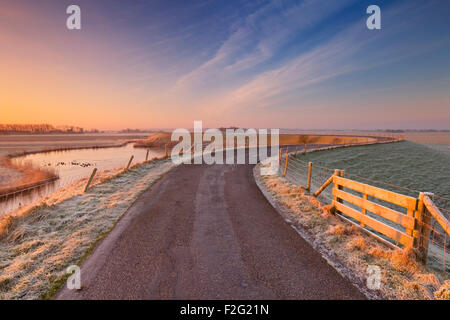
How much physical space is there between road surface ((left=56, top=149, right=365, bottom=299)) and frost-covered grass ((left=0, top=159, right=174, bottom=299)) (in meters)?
0.45

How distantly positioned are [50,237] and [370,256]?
8.26m

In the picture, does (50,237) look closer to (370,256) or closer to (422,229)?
(370,256)

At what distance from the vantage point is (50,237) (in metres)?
5.56

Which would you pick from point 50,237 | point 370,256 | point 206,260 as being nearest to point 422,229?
point 370,256

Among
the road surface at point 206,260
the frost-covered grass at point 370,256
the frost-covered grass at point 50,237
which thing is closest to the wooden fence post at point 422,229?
the frost-covered grass at point 370,256

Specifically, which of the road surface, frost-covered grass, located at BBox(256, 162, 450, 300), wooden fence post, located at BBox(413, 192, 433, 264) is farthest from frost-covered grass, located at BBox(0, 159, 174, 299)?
wooden fence post, located at BBox(413, 192, 433, 264)

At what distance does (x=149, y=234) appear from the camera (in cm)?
568

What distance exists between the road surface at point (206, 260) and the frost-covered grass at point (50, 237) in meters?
0.45

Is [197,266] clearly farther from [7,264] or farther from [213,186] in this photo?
[213,186]

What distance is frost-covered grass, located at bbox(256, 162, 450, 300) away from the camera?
142 inches

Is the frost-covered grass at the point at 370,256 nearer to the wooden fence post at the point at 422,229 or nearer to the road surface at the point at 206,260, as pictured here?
the wooden fence post at the point at 422,229

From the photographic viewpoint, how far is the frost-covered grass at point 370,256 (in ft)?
11.8

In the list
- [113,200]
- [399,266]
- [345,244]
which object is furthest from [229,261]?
[113,200]
